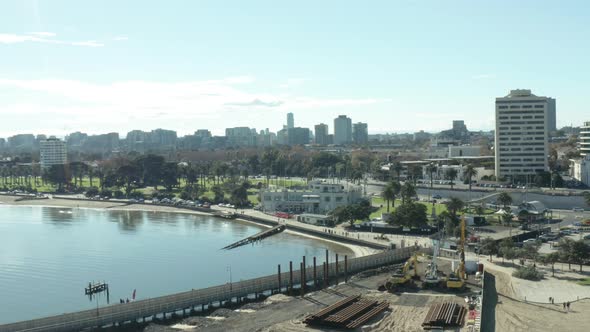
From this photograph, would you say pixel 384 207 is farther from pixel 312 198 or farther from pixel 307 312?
pixel 307 312

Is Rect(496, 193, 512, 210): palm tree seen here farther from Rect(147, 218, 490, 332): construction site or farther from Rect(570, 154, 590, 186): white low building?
Rect(147, 218, 490, 332): construction site

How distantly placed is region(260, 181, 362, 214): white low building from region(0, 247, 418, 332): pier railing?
2200 centimetres

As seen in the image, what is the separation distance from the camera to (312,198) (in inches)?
2511

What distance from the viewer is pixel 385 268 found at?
1478 inches

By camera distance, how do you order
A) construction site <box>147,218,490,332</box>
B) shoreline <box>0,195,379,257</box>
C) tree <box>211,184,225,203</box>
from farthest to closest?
tree <box>211,184,225,203</box> → shoreline <box>0,195,379,257</box> → construction site <box>147,218,490,332</box>

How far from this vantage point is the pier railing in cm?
2603

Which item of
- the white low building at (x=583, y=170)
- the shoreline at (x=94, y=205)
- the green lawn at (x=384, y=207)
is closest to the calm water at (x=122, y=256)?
the shoreline at (x=94, y=205)

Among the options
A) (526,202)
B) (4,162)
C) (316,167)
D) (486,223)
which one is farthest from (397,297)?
(4,162)

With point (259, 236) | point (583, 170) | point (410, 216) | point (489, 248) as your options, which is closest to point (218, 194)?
point (259, 236)

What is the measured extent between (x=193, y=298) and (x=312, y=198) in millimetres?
34176

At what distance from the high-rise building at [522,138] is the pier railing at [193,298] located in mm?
37730

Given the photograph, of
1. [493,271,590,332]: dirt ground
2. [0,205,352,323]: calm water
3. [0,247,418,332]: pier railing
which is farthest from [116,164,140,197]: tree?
[493,271,590,332]: dirt ground

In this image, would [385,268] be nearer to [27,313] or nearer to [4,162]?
[27,313]

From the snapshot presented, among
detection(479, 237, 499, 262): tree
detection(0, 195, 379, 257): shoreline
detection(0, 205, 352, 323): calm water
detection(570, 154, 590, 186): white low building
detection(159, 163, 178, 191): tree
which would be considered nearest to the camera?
detection(0, 205, 352, 323): calm water
